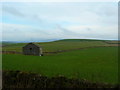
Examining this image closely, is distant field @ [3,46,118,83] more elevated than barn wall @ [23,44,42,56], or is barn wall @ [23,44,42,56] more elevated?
barn wall @ [23,44,42,56]

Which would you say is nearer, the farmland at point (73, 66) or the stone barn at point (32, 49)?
the farmland at point (73, 66)

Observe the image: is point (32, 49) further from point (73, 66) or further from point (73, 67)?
point (73, 67)

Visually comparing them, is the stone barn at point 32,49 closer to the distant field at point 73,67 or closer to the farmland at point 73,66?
the farmland at point 73,66

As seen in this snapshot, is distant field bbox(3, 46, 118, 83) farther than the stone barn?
No

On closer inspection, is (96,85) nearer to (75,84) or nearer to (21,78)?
(75,84)

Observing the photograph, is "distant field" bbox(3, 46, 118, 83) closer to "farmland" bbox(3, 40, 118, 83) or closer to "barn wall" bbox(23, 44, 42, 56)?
"farmland" bbox(3, 40, 118, 83)

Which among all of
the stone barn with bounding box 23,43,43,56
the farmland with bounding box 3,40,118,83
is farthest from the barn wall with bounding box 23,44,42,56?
the farmland with bounding box 3,40,118,83

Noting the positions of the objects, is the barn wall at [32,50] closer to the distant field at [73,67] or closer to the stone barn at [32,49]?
the stone barn at [32,49]

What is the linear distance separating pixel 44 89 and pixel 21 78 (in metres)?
2.13

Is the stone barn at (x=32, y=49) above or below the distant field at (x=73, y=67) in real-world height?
above

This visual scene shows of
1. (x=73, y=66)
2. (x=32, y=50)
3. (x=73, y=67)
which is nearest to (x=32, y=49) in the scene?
(x=32, y=50)

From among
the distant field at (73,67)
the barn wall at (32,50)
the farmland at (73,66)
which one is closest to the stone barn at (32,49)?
the barn wall at (32,50)

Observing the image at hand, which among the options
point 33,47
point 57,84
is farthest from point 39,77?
point 33,47

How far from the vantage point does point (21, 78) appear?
442 inches
